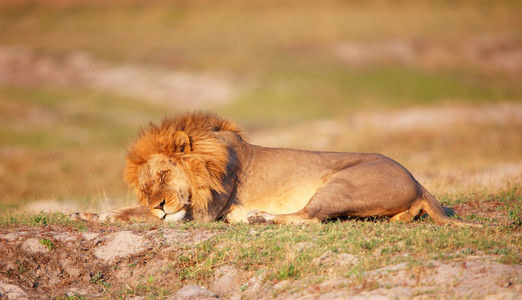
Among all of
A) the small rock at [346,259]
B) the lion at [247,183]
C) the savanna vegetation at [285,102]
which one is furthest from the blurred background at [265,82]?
the small rock at [346,259]

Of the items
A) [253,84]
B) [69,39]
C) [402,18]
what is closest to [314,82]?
[253,84]

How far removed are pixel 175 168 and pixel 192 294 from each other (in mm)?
1590

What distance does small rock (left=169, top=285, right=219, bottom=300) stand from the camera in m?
4.70

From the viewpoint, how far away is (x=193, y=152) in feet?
19.7

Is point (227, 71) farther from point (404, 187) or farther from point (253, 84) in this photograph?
point (404, 187)

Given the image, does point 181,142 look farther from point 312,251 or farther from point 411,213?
point 411,213

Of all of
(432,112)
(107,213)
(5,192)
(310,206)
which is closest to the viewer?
(310,206)

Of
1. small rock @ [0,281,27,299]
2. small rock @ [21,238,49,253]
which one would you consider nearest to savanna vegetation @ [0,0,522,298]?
small rock @ [21,238,49,253]

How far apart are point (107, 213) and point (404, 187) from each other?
314 cm

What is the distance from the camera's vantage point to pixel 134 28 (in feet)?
153

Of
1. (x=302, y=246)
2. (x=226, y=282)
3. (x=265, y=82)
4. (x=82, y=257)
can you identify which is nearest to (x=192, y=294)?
(x=226, y=282)

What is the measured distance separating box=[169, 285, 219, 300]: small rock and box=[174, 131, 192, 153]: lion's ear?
5.34ft

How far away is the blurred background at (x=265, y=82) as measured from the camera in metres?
14.5

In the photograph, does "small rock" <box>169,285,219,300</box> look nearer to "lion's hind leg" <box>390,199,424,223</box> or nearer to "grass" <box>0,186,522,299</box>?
"grass" <box>0,186,522,299</box>
